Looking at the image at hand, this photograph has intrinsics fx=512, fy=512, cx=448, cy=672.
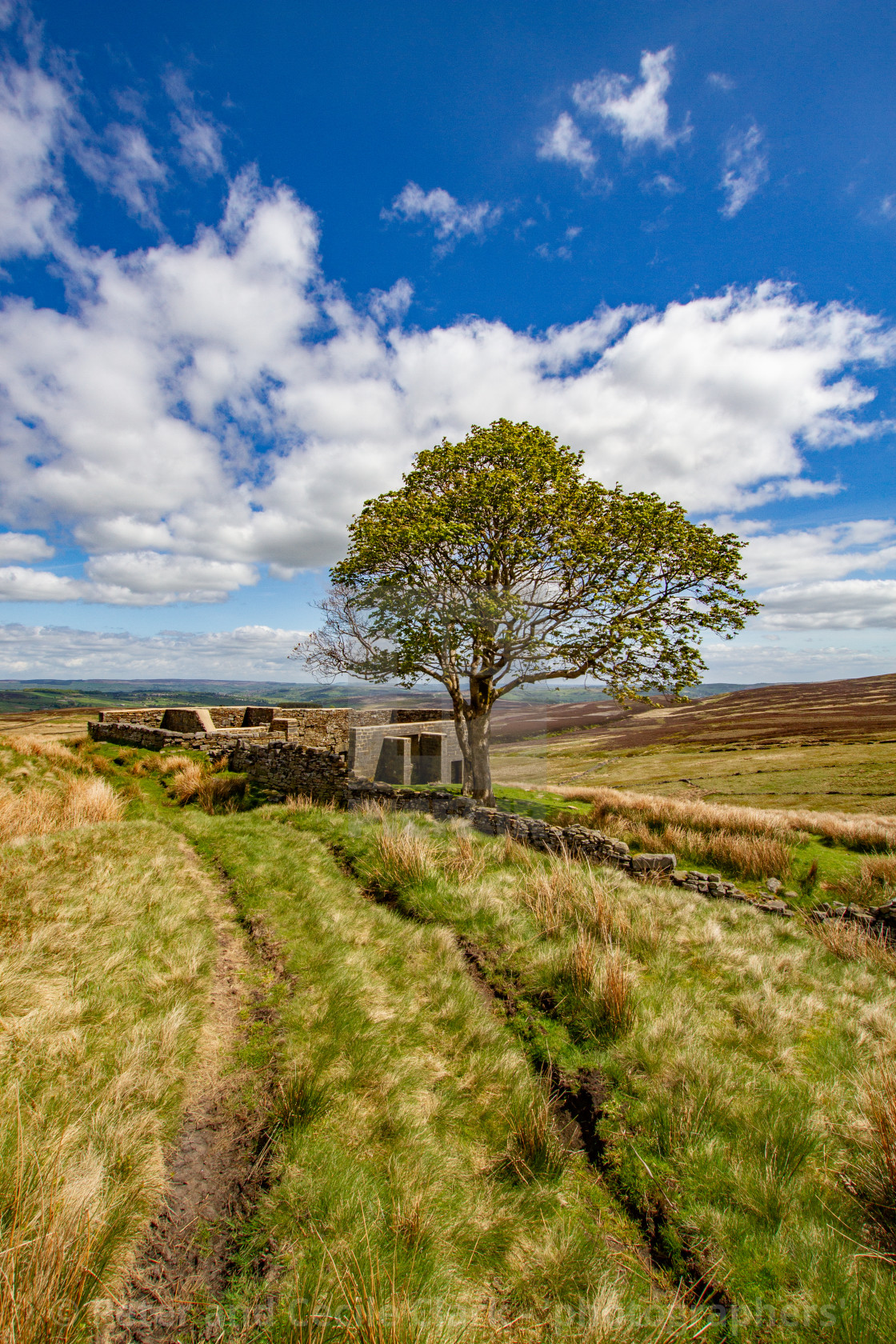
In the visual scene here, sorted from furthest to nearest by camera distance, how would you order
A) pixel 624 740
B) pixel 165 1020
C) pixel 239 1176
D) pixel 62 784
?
1. pixel 624 740
2. pixel 62 784
3. pixel 165 1020
4. pixel 239 1176

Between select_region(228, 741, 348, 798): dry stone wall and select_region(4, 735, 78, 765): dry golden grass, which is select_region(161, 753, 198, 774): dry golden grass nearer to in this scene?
select_region(228, 741, 348, 798): dry stone wall

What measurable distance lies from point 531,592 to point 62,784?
49.6ft

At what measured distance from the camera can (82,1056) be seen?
156 inches

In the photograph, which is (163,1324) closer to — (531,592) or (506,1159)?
(506,1159)

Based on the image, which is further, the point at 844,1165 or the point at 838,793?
the point at 838,793

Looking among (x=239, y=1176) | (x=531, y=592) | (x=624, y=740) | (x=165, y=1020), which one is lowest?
(x=624, y=740)

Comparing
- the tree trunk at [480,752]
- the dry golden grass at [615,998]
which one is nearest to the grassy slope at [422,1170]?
the dry golden grass at [615,998]

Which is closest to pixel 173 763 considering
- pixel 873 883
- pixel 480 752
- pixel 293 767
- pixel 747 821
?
pixel 293 767

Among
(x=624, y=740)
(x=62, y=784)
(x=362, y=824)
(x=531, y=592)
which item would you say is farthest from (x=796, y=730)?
(x=62, y=784)

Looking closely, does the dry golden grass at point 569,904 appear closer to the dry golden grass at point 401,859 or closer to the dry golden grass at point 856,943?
the dry golden grass at point 401,859

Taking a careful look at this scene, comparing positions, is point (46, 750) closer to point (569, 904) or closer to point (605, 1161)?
point (569, 904)

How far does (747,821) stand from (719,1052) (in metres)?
13.6

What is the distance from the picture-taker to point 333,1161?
11.4 ft

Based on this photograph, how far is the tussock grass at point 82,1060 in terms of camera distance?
250cm
